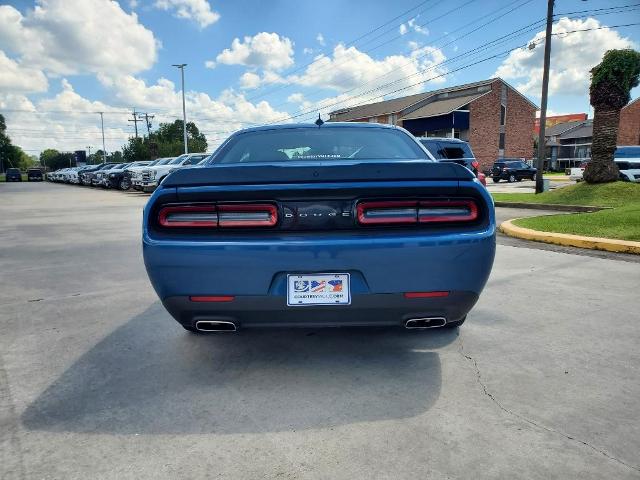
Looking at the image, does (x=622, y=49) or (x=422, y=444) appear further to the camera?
(x=622, y=49)

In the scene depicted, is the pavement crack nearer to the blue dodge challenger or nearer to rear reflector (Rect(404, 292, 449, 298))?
the blue dodge challenger

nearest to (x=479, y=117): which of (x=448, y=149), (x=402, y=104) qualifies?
(x=402, y=104)

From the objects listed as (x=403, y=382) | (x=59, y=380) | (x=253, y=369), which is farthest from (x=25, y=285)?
(x=403, y=382)

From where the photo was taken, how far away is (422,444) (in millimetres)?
2053

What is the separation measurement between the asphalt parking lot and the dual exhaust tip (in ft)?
1.10

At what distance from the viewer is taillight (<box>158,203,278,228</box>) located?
2453 millimetres

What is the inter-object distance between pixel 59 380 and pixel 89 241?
19.8 feet

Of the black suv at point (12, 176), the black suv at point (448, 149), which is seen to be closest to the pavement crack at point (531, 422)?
the black suv at point (448, 149)

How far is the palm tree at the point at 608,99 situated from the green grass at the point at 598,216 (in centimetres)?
54

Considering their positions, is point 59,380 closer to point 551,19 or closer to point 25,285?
point 25,285

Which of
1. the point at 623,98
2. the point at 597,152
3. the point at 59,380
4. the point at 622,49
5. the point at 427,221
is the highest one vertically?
the point at 622,49

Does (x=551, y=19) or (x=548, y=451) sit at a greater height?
(x=551, y=19)

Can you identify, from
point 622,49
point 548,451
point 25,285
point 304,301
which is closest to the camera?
point 548,451

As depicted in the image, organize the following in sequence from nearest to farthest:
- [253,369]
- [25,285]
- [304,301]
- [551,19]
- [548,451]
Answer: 1. [548,451]
2. [304,301]
3. [253,369]
4. [25,285]
5. [551,19]
